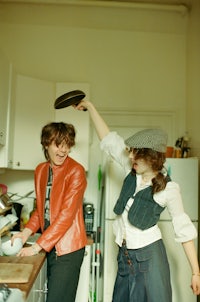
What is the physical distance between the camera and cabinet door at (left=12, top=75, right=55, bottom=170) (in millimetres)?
2400

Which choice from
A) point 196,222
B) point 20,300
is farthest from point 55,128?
point 196,222

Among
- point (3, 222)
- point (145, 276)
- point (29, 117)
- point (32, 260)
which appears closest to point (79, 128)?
point (29, 117)

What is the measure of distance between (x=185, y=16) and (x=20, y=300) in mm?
2743

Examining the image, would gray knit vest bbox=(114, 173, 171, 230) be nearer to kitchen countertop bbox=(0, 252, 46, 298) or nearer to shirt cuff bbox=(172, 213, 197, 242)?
shirt cuff bbox=(172, 213, 197, 242)

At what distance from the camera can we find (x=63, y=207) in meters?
1.62

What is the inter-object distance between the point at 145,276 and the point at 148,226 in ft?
0.77

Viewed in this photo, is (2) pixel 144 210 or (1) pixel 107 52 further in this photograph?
(1) pixel 107 52

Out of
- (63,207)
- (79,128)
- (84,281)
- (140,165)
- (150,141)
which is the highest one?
(79,128)

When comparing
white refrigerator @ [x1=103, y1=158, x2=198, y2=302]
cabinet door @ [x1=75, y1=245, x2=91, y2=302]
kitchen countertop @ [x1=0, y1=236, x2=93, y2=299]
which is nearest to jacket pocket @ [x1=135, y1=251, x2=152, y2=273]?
kitchen countertop @ [x1=0, y1=236, x2=93, y2=299]

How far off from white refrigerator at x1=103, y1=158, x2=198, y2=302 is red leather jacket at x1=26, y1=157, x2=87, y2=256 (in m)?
0.52

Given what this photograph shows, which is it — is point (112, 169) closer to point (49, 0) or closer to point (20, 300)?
point (20, 300)

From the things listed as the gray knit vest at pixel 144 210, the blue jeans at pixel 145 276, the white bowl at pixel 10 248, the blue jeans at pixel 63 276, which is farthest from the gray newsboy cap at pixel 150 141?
the white bowl at pixel 10 248

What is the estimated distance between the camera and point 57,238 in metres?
1.58

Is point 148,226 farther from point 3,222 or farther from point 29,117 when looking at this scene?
point 29,117
